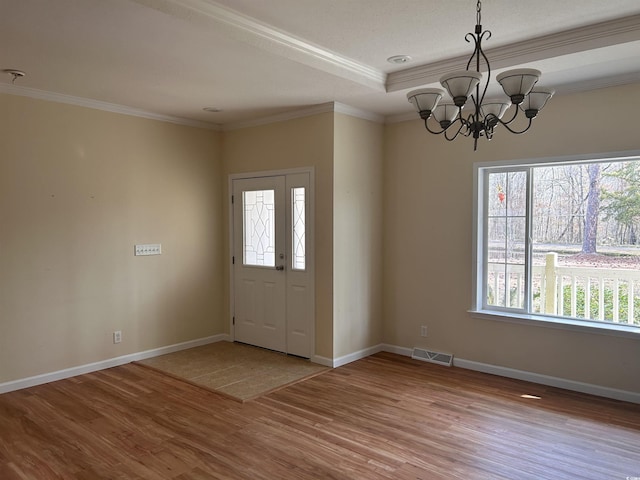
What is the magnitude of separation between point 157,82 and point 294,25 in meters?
1.47

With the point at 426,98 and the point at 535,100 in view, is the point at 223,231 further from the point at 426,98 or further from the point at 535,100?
the point at 535,100

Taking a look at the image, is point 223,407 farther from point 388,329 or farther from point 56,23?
point 56,23

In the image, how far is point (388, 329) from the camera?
5.38m

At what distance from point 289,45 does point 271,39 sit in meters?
0.18

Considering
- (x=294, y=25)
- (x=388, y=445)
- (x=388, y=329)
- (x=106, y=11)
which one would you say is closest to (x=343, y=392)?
(x=388, y=445)

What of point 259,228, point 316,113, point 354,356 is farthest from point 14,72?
point 354,356

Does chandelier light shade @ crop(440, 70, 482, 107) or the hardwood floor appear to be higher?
chandelier light shade @ crop(440, 70, 482, 107)

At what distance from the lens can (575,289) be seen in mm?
4469

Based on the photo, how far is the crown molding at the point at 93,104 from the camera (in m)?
4.07

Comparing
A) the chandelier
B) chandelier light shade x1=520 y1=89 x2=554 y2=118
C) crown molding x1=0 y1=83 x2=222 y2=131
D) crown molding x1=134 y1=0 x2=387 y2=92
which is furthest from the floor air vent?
crown molding x1=0 y1=83 x2=222 y2=131

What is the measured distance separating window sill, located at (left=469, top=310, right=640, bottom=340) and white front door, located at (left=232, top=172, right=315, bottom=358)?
180cm

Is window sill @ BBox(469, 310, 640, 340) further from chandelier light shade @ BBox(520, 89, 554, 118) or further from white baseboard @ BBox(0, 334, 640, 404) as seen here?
chandelier light shade @ BBox(520, 89, 554, 118)

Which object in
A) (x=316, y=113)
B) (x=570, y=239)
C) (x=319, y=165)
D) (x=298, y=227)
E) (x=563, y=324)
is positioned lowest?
(x=563, y=324)

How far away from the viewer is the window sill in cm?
387
